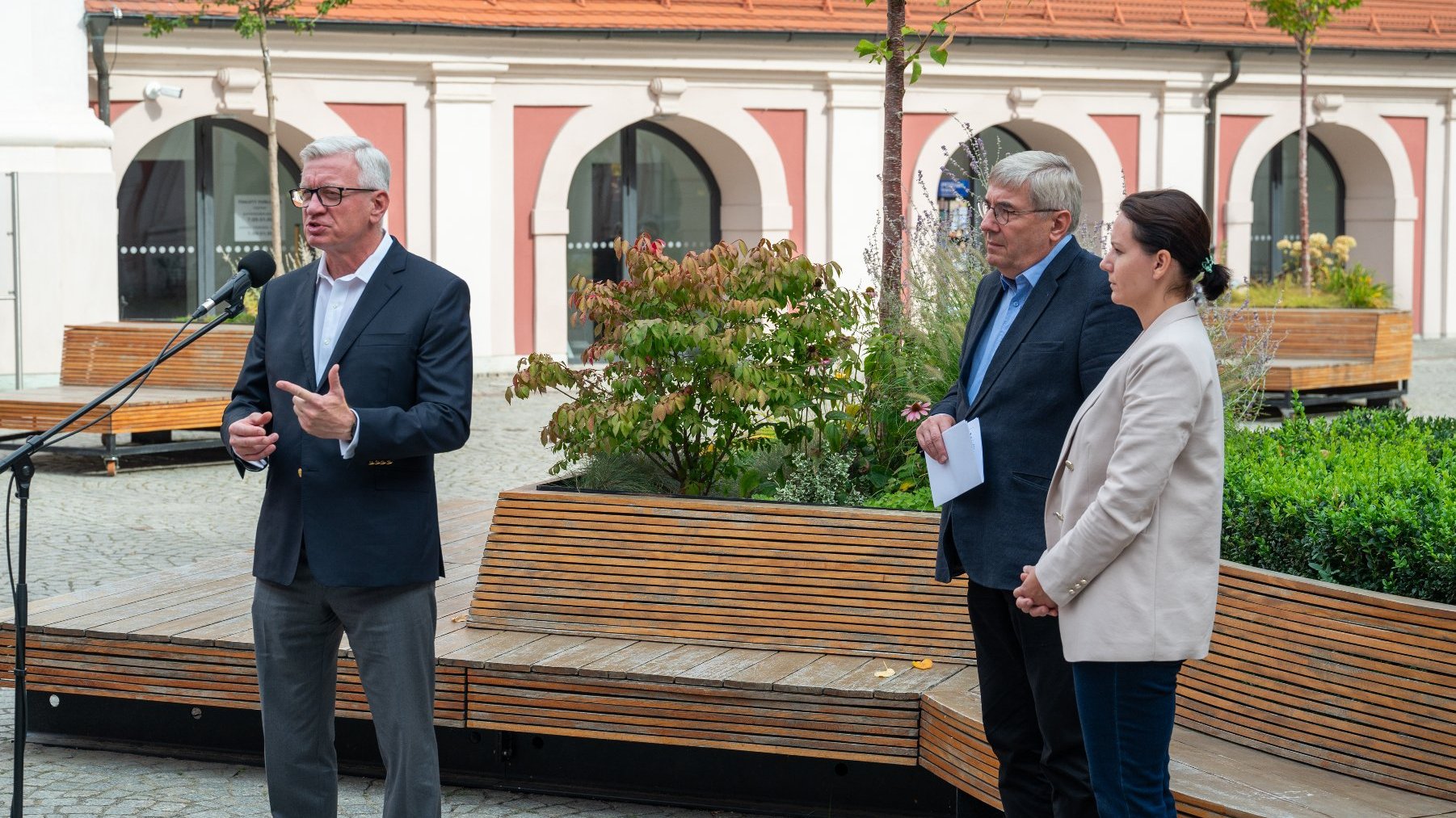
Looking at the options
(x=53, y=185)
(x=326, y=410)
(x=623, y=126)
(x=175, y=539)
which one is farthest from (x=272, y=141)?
(x=326, y=410)

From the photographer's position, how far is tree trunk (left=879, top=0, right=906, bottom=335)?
272 inches

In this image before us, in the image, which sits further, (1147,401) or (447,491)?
(447,491)

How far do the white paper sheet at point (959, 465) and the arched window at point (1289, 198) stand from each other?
24107mm

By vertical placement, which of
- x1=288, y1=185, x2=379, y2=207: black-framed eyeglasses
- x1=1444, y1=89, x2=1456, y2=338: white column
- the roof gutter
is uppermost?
the roof gutter

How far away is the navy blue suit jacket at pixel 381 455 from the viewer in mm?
4004

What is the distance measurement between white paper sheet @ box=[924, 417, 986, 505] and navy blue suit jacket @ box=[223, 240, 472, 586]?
107 centimetres

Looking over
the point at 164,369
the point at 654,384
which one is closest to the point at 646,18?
the point at 164,369

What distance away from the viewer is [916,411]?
5.89 m

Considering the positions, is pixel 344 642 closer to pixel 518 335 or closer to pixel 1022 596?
pixel 1022 596

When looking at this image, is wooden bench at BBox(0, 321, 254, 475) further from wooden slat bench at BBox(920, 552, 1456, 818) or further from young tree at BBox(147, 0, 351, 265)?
wooden slat bench at BBox(920, 552, 1456, 818)

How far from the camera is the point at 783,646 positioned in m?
5.37

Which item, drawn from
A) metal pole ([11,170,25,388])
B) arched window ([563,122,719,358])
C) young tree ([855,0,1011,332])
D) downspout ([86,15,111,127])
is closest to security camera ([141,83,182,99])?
downspout ([86,15,111,127])

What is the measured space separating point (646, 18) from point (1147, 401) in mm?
18623

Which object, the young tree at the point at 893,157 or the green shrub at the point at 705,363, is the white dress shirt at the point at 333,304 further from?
the young tree at the point at 893,157
